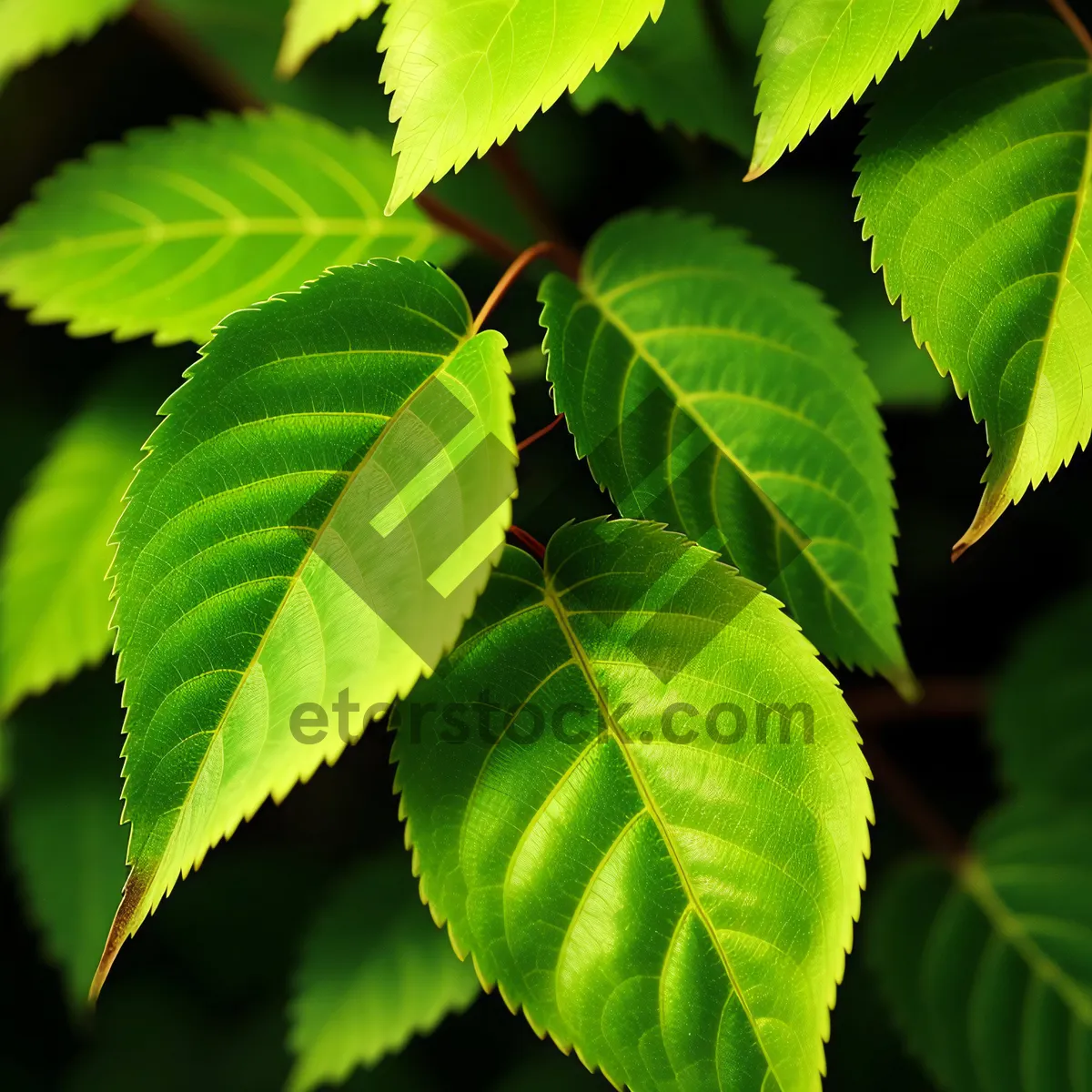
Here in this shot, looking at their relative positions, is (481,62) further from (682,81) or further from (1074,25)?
(1074,25)

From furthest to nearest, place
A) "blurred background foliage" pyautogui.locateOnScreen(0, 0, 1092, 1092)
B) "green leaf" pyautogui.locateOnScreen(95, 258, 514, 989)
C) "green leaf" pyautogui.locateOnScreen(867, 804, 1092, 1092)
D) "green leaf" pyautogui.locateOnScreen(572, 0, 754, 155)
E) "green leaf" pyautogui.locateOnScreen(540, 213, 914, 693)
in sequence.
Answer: "blurred background foliage" pyautogui.locateOnScreen(0, 0, 1092, 1092), "green leaf" pyautogui.locateOnScreen(867, 804, 1092, 1092), "green leaf" pyautogui.locateOnScreen(572, 0, 754, 155), "green leaf" pyautogui.locateOnScreen(540, 213, 914, 693), "green leaf" pyautogui.locateOnScreen(95, 258, 514, 989)

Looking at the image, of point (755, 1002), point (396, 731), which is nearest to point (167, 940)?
point (396, 731)

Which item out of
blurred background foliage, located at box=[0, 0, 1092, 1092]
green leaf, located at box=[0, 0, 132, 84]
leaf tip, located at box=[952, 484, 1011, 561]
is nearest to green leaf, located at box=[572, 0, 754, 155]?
blurred background foliage, located at box=[0, 0, 1092, 1092]

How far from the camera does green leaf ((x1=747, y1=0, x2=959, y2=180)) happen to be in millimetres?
551

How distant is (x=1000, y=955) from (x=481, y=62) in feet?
2.84

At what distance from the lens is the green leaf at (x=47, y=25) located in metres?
0.90

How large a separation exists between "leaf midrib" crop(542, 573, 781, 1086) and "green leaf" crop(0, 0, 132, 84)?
2.39 feet

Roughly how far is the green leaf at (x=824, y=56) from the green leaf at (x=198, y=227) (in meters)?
0.32

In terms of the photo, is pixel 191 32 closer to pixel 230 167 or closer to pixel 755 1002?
pixel 230 167

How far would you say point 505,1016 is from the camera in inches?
48.4

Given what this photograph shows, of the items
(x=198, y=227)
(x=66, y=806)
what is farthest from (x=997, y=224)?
(x=66, y=806)

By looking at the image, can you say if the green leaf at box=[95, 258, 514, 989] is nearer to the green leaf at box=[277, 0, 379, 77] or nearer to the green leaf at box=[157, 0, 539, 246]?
the green leaf at box=[277, 0, 379, 77]

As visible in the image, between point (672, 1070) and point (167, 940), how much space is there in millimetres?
1058
